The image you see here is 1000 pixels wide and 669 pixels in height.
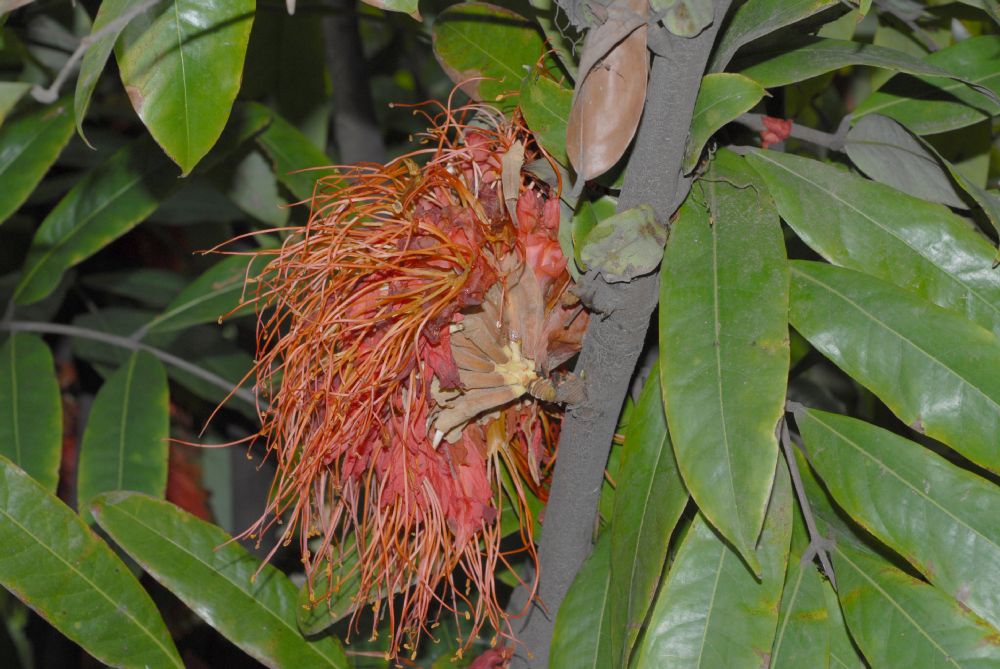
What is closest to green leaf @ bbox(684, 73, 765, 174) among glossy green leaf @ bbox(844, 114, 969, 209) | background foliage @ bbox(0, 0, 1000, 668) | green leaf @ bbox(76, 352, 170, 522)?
background foliage @ bbox(0, 0, 1000, 668)

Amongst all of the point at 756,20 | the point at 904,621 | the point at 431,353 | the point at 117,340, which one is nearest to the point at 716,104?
the point at 756,20

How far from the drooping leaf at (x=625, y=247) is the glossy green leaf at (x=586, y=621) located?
291 millimetres

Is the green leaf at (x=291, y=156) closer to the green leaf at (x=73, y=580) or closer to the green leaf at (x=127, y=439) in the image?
the green leaf at (x=127, y=439)

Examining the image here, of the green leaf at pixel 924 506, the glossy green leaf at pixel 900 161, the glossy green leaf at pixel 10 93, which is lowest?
the green leaf at pixel 924 506

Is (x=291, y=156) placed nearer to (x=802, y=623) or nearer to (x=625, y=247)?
(x=625, y=247)

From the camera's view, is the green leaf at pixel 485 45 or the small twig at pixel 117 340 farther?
the small twig at pixel 117 340

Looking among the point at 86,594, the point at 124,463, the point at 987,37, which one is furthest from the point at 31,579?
the point at 987,37

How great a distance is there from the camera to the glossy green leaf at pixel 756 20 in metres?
0.72

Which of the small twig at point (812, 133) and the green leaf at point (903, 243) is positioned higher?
the small twig at point (812, 133)

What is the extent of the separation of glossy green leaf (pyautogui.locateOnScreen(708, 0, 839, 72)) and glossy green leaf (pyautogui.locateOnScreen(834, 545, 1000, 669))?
404mm

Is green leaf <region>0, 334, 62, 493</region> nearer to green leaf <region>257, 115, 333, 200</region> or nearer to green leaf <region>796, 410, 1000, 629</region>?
green leaf <region>257, 115, 333, 200</region>

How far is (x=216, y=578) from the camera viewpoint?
3.33ft

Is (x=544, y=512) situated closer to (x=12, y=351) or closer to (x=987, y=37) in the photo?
(x=987, y=37)

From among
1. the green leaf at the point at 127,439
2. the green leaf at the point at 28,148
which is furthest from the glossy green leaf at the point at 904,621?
the green leaf at the point at 28,148
